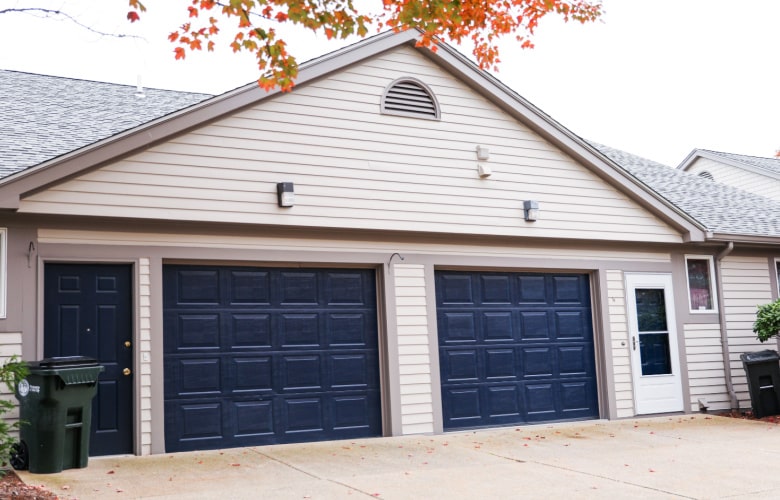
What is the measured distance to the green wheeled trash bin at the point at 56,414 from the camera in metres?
7.66

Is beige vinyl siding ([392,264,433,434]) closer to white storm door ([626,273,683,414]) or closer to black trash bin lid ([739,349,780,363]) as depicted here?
white storm door ([626,273,683,414])

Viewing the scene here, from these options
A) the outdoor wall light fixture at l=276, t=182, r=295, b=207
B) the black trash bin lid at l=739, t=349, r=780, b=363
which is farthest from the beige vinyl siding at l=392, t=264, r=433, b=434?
the black trash bin lid at l=739, t=349, r=780, b=363

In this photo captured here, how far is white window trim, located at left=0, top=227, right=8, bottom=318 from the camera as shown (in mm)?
8298

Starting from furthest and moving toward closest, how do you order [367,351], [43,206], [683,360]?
[683,360], [367,351], [43,206]

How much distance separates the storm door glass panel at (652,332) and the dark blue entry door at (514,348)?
2.89 feet

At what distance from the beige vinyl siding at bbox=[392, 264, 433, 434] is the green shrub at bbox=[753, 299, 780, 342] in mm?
5463

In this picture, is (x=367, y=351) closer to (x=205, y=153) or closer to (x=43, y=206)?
(x=205, y=153)

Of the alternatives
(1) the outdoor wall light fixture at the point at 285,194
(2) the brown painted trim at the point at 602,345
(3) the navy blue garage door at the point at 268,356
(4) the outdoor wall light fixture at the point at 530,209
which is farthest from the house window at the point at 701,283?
(1) the outdoor wall light fixture at the point at 285,194

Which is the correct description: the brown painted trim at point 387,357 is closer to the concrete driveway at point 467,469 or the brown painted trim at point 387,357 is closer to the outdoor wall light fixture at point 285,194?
the concrete driveway at point 467,469

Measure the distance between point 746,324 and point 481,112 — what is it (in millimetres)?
5787

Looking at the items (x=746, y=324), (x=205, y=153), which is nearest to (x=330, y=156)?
(x=205, y=153)

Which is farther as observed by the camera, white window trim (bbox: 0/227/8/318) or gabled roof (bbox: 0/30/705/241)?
gabled roof (bbox: 0/30/705/241)

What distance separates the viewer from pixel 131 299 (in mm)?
9125

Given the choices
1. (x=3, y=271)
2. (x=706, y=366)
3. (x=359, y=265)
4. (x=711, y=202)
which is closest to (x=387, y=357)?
(x=359, y=265)
